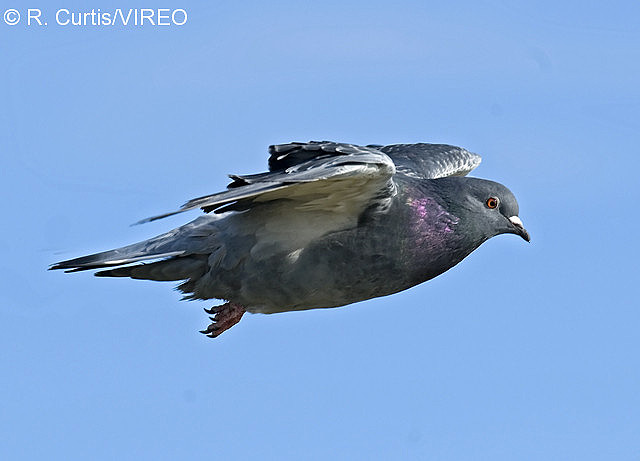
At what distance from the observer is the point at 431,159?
16656 mm

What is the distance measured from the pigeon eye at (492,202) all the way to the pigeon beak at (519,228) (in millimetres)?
327

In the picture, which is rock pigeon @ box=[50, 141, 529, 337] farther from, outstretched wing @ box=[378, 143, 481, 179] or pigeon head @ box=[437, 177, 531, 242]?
outstretched wing @ box=[378, 143, 481, 179]

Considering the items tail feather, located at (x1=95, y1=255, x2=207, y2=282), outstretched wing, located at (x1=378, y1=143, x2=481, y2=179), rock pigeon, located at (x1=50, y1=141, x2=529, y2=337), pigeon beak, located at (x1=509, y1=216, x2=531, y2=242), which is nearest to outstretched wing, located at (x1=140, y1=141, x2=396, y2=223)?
rock pigeon, located at (x1=50, y1=141, x2=529, y2=337)

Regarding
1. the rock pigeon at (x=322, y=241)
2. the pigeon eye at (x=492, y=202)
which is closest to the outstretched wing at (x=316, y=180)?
the rock pigeon at (x=322, y=241)

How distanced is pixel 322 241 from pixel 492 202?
2304 millimetres

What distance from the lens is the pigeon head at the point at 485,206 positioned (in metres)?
14.2

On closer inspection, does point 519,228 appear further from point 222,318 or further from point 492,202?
point 222,318

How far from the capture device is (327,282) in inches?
540

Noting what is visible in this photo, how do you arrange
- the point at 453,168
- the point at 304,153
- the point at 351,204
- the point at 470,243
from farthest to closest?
the point at 453,168 → the point at 470,243 → the point at 351,204 → the point at 304,153

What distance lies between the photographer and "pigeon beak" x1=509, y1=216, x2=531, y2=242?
14.7 metres

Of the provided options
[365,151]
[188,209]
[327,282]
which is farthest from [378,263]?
[188,209]

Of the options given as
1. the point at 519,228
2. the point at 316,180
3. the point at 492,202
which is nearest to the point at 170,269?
the point at 316,180

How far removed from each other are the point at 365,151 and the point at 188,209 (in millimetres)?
2578

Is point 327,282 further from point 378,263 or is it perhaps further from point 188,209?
point 188,209
